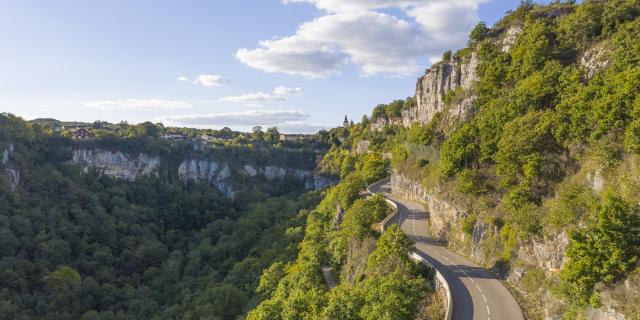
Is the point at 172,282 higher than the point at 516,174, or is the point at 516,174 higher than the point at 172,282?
the point at 516,174

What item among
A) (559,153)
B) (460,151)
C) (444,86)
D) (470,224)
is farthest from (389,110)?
(559,153)

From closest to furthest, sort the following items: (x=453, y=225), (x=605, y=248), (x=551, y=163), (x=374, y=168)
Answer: (x=605, y=248) → (x=551, y=163) → (x=453, y=225) → (x=374, y=168)

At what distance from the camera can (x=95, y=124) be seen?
149125 mm

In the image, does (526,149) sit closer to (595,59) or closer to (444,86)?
(595,59)

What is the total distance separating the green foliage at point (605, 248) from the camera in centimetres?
1636

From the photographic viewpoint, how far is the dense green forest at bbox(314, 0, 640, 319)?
56.3 ft

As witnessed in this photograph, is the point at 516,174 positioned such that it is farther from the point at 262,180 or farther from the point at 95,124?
the point at 95,124

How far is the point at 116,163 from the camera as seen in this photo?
106562 millimetres

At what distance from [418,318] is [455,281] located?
14.0 ft

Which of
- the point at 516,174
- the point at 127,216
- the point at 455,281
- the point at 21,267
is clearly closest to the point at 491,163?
the point at 516,174

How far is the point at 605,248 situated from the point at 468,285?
8.34 m

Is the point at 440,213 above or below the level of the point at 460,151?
below

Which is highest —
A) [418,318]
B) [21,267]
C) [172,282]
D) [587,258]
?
[587,258]

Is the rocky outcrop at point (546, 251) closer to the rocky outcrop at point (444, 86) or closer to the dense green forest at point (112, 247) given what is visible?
the rocky outcrop at point (444, 86)
